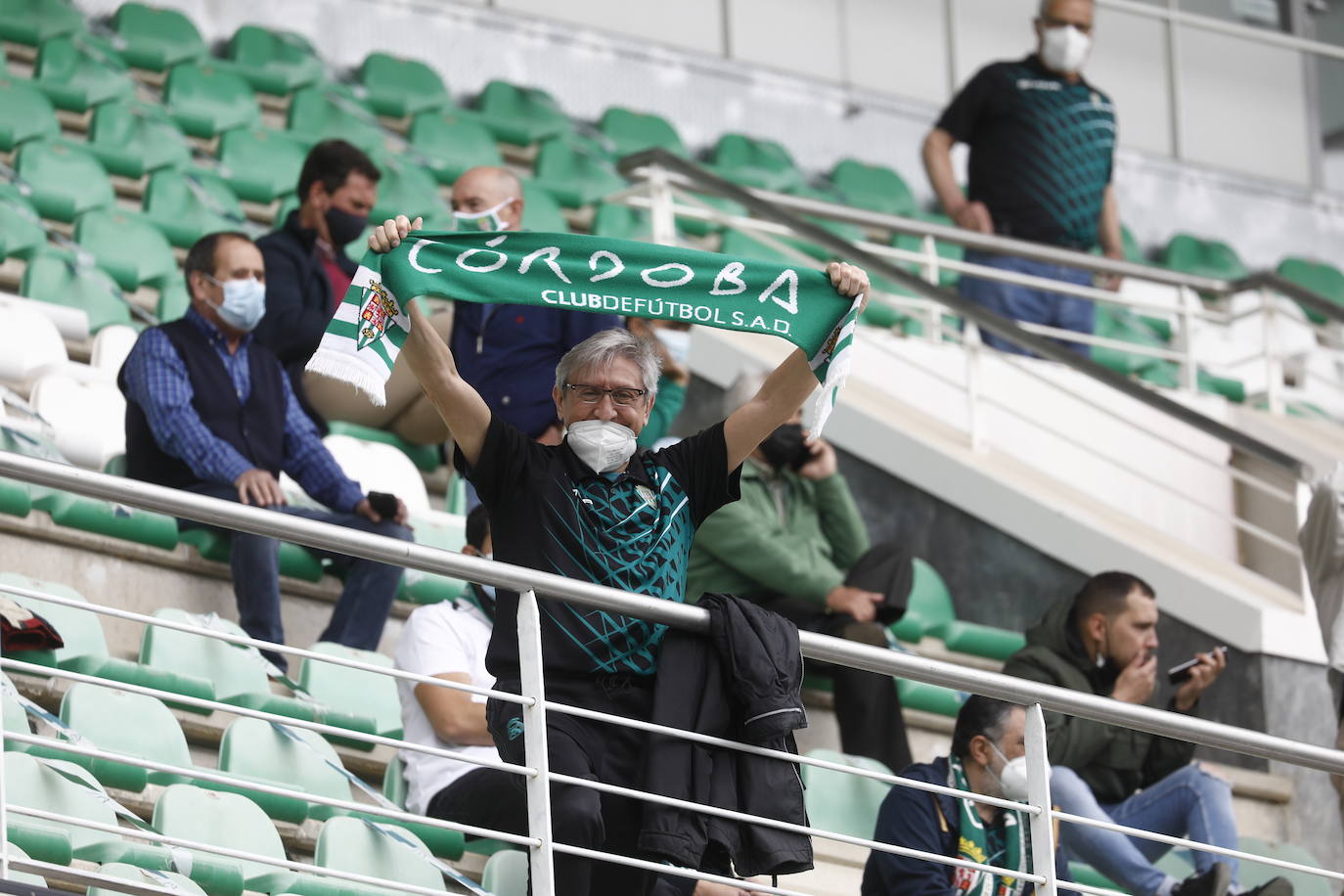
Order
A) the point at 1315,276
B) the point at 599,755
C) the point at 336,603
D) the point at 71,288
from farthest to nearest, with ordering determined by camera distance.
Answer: the point at 1315,276, the point at 71,288, the point at 336,603, the point at 599,755

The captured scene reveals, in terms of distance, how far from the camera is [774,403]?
413 centimetres

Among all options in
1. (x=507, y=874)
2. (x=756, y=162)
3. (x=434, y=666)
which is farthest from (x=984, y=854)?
(x=756, y=162)

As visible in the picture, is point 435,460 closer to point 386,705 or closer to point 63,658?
point 386,705

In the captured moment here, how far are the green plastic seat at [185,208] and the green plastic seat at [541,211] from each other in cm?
109

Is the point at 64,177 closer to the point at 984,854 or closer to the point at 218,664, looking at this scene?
the point at 218,664

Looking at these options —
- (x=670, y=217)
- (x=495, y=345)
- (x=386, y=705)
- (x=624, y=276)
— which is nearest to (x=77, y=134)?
(x=670, y=217)

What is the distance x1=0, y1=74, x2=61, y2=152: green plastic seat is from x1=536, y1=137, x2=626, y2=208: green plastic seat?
2.08m

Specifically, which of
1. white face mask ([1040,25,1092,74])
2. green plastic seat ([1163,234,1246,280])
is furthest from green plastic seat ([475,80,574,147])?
green plastic seat ([1163,234,1246,280])

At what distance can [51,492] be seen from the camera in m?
5.52

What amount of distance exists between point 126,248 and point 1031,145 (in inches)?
124

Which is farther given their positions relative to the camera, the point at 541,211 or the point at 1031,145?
the point at 541,211

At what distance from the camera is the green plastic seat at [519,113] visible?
10.1 metres

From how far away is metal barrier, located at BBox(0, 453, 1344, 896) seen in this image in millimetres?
3385

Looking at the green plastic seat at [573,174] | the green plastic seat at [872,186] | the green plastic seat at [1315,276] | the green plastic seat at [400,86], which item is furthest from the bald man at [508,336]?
the green plastic seat at [1315,276]
